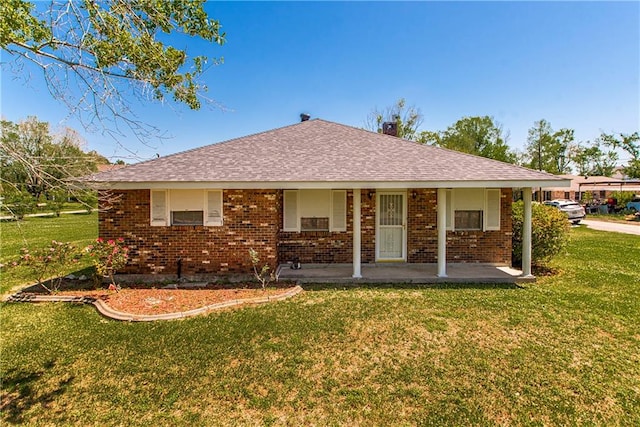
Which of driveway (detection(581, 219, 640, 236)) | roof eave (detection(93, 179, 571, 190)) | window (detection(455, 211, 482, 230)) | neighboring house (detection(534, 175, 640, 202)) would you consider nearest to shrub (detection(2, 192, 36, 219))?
roof eave (detection(93, 179, 571, 190))

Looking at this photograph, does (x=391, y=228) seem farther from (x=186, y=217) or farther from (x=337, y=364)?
(x=337, y=364)

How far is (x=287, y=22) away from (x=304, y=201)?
Result: 21.5 ft

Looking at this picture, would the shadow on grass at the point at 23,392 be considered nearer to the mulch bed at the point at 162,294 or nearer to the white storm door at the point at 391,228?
the mulch bed at the point at 162,294

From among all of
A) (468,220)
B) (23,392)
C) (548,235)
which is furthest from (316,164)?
(23,392)

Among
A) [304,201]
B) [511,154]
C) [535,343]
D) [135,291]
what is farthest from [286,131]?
[511,154]

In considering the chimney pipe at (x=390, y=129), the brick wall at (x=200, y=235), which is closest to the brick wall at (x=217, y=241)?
the brick wall at (x=200, y=235)

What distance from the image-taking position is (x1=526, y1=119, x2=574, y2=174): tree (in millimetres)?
48094

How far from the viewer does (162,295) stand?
7336 millimetres

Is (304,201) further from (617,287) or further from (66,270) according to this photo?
(617,287)

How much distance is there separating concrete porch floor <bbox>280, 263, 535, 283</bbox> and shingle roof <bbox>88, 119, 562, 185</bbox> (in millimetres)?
2463

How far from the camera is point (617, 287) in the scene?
26.1 ft

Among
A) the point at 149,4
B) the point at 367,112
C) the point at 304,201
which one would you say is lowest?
the point at 304,201

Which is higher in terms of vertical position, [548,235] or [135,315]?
[548,235]

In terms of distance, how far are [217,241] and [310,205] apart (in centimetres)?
282
